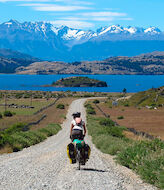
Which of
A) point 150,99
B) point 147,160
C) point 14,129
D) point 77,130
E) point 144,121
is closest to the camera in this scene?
point 147,160

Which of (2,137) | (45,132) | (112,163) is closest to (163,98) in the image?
(45,132)

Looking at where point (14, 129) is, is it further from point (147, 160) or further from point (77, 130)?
point (147, 160)

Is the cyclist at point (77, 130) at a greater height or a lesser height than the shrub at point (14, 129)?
greater

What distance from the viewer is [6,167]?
13.6 metres

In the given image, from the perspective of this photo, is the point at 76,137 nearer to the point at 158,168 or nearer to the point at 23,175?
the point at 23,175

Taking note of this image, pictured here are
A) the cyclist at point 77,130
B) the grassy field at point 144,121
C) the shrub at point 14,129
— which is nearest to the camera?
the cyclist at point 77,130

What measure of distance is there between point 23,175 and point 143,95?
4326 inches

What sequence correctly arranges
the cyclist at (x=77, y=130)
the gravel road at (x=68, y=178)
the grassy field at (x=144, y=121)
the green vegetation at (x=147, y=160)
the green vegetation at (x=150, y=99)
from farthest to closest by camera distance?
the green vegetation at (x=150, y=99), the grassy field at (x=144, y=121), the cyclist at (x=77, y=130), the green vegetation at (x=147, y=160), the gravel road at (x=68, y=178)

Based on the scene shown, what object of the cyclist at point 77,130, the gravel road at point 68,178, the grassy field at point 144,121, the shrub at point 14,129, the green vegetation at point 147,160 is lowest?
the grassy field at point 144,121

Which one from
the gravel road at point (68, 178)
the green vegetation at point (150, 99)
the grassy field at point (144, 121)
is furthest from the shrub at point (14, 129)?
the green vegetation at point (150, 99)

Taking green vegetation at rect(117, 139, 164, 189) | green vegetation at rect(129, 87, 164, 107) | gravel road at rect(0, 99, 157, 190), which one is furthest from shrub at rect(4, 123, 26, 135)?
green vegetation at rect(129, 87, 164, 107)

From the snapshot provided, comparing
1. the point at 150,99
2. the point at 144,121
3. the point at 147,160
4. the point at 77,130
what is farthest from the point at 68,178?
the point at 150,99

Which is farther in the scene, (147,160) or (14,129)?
(14,129)

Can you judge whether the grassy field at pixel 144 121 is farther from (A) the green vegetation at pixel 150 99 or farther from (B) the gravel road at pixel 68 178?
(B) the gravel road at pixel 68 178
